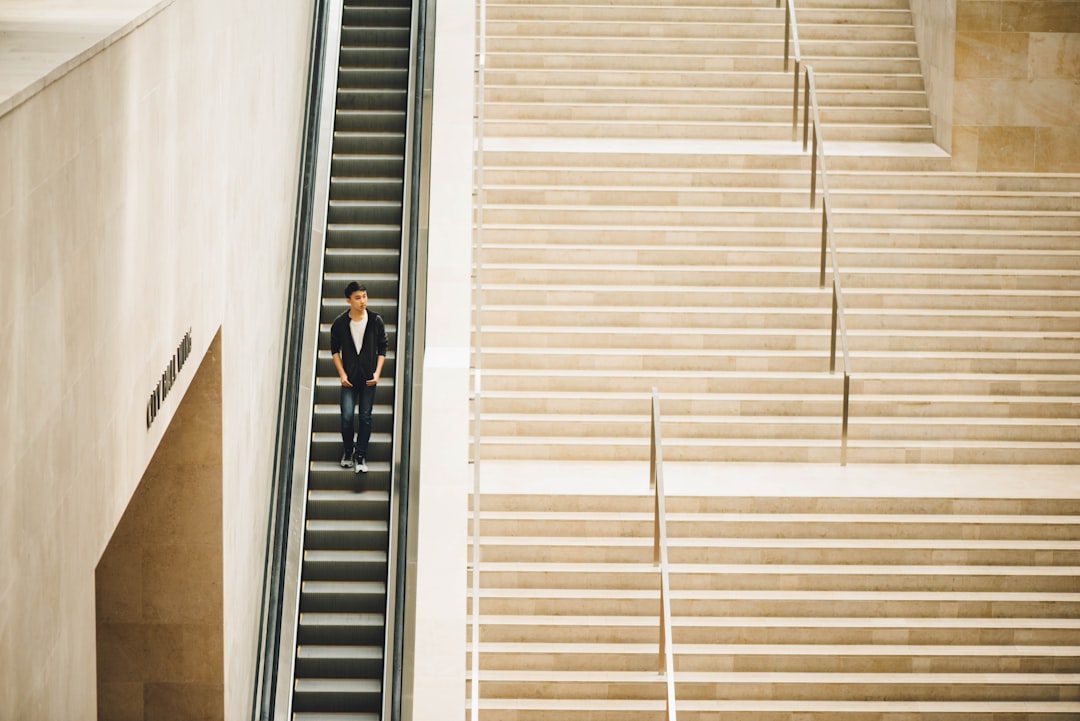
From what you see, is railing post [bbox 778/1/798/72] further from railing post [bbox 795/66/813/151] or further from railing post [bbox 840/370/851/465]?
railing post [bbox 840/370/851/465]

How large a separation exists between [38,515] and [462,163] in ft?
24.2

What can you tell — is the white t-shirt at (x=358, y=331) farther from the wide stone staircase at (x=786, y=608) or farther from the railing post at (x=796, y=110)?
the railing post at (x=796, y=110)

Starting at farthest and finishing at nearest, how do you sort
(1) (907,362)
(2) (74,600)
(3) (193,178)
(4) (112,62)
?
(1) (907,362), (3) (193,178), (4) (112,62), (2) (74,600)

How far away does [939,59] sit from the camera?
12.6m

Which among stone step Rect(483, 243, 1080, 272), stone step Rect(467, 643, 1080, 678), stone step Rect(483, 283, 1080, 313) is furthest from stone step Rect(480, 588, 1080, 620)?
stone step Rect(483, 243, 1080, 272)

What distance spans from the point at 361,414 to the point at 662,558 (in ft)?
8.66

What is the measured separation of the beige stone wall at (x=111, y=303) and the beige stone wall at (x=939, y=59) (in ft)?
22.3

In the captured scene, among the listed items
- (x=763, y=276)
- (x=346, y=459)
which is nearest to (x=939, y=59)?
(x=763, y=276)

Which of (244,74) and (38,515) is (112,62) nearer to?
(38,515)

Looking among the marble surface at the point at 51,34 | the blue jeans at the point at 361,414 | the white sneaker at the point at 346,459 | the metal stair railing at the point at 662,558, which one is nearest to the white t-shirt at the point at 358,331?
the blue jeans at the point at 361,414

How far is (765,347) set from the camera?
1052 centimetres

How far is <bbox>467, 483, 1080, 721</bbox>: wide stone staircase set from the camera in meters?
8.48

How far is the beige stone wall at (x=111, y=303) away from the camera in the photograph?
3566 mm

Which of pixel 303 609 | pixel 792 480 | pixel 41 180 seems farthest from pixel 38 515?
pixel 792 480
